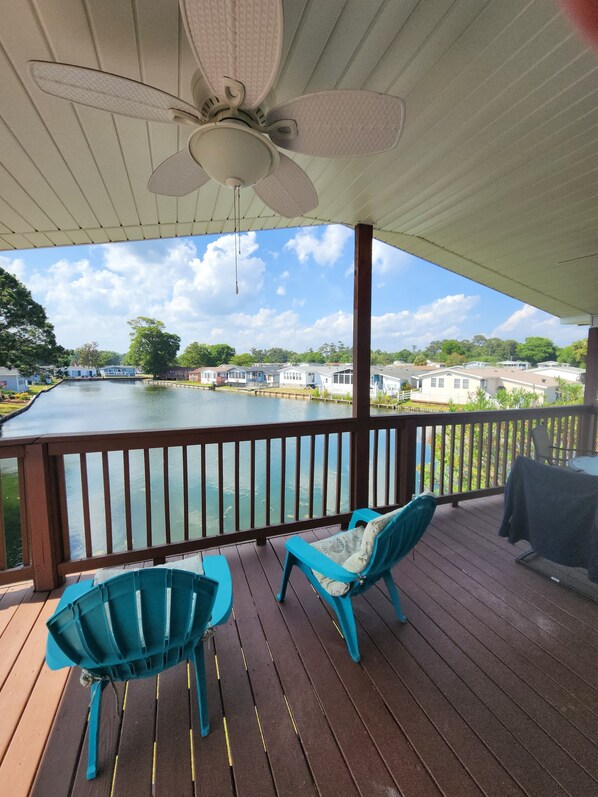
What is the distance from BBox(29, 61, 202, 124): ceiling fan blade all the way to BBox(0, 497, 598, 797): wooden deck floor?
239 cm

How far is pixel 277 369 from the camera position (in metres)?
5.80

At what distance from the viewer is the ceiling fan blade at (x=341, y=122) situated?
3.83ft

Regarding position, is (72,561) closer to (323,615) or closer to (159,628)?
(159,628)

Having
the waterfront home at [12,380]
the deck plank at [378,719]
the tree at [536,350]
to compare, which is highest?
the tree at [536,350]

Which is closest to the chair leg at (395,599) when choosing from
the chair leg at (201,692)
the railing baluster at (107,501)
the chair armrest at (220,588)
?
the chair armrest at (220,588)

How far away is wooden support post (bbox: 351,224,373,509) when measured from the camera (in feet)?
9.81

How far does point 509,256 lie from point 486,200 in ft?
4.82

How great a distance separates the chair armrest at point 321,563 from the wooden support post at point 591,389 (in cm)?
479

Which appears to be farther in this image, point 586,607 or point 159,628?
point 586,607

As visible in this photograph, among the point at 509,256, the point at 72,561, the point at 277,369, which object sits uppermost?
the point at 509,256

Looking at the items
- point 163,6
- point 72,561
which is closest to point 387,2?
point 163,6

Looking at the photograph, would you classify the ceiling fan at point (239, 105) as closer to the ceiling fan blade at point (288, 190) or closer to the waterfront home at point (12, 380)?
the ceiling fan blade at point (288, 190)

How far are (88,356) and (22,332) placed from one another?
3.79 feet

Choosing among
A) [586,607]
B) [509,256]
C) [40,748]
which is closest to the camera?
[40,748]
